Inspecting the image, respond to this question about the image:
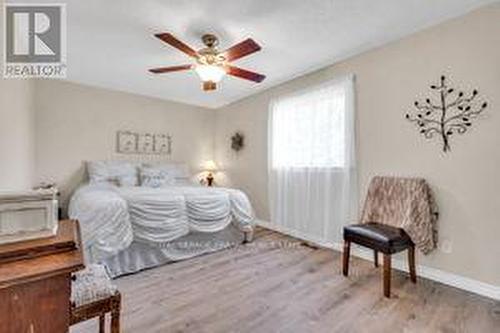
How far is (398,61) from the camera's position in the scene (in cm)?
293

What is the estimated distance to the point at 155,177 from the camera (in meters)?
4.49

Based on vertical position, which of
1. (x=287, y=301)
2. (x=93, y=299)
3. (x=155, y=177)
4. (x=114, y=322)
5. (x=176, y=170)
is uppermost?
(x=176, y=170)

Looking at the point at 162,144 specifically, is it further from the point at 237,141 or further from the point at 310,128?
the point at 310,128

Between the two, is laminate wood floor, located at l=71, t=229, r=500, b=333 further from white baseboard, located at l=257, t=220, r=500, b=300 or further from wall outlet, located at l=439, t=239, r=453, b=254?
wall outlet, located at l=439, t=239, r=453, b=254

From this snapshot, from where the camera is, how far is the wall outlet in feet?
8.34

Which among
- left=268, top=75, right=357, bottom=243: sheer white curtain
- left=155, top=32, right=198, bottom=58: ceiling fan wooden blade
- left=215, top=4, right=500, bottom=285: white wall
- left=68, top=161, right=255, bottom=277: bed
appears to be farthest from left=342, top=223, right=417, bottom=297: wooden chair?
left=155, top=32, right=198, bottom=58: ceiling fan wooden blade

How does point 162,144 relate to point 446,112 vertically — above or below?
below

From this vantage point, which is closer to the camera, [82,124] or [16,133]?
[16,133]

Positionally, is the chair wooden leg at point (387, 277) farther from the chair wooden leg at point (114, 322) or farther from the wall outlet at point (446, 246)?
the chair wooden leg at point (114, 322)

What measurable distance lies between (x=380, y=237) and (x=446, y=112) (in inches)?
52.8

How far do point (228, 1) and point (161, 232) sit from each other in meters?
2.26

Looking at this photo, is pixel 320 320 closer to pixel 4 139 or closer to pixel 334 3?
pixel 334 3

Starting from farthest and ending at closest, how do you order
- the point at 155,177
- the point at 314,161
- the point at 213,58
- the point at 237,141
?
the point at 237,141
the point at 155,177
the point at 314,161
the point at 213,58

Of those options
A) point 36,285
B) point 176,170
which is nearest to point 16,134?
point 176,170
